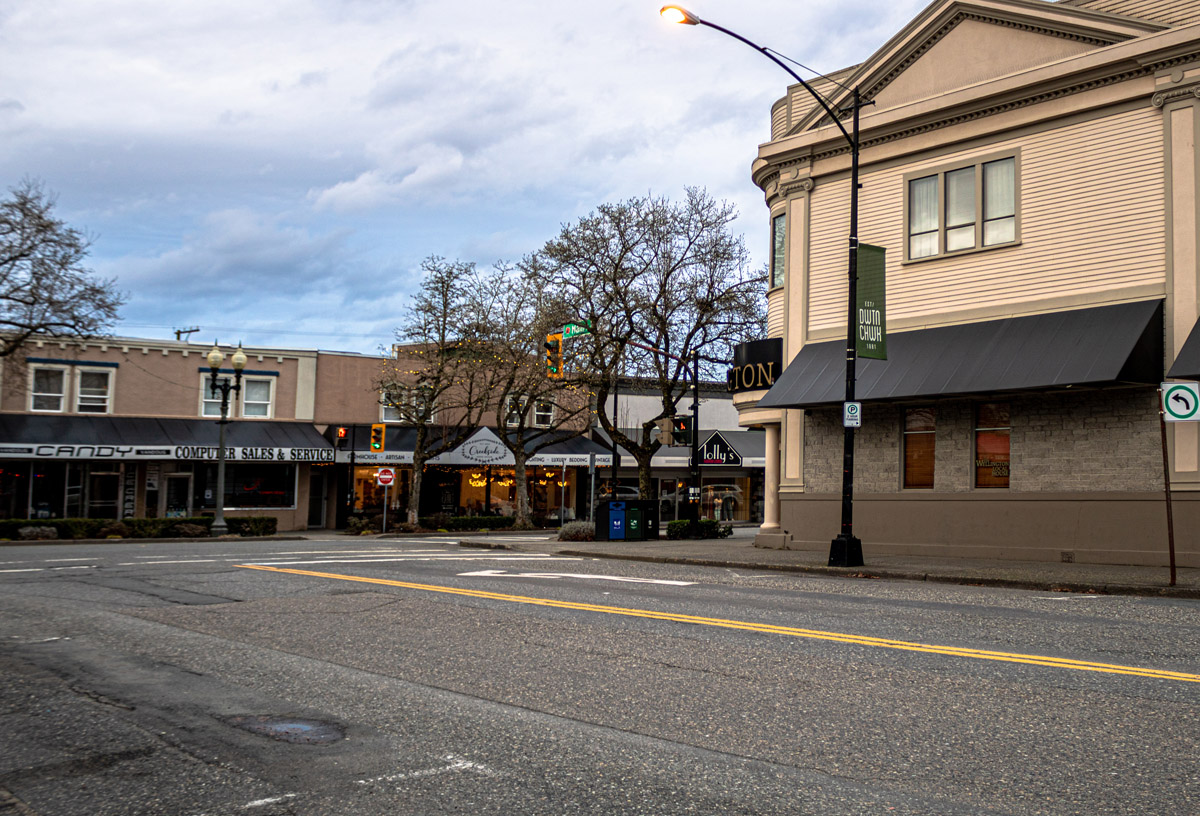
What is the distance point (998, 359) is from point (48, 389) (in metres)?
32.4

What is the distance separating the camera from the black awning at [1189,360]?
1599 cm

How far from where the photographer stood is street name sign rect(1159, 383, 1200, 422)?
13148 mm

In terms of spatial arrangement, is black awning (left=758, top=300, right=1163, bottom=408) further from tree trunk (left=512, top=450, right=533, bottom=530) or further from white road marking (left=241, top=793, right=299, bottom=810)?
tree trunk (left=512, top=450, right=533, bottom=530)

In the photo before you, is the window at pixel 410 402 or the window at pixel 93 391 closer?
the window at pixel 93 391

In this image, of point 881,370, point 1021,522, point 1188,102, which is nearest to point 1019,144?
point 1188,102

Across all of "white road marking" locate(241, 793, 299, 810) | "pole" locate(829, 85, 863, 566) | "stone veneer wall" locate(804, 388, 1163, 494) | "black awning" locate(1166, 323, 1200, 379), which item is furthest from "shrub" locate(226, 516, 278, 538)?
"white road marking" locate(241, 793, 299, 810)

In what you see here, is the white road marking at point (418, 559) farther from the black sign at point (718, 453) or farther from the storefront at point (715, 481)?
the storefront at point (715, 481)

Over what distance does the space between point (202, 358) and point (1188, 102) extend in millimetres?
33793

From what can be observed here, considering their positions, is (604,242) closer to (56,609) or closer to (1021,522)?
(1021,522)

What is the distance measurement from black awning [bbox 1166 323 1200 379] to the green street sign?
15481 millimetres

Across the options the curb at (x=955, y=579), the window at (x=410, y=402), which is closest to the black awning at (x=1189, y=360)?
the curb at (x=955, y=579)

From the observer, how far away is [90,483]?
117 feet


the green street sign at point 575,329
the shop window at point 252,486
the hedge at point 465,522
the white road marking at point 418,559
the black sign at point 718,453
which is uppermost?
the green street sign at point 575,329

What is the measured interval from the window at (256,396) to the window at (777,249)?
23.0 metres
